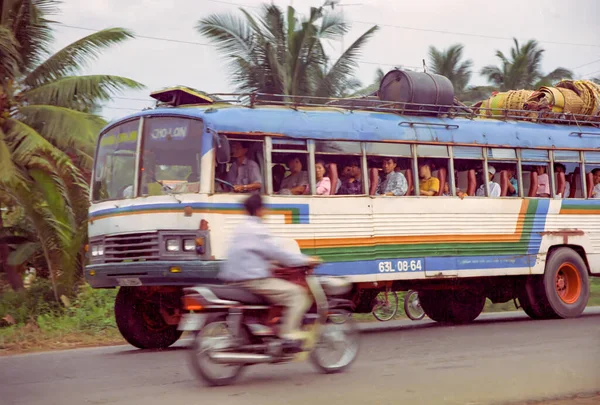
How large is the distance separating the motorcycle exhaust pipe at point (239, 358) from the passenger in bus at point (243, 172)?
340cm

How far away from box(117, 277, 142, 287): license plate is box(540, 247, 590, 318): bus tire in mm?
6477

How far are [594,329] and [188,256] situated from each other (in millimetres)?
5409

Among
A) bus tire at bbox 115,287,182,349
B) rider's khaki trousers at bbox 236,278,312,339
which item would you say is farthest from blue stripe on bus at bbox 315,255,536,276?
rider's khaki trousers at bbox 236,278,312,339

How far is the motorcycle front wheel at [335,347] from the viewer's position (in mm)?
8570

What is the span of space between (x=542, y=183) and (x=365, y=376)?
23.7ft

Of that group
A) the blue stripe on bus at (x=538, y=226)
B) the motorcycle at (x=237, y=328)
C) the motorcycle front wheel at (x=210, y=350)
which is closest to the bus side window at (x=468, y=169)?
the blue stripe on bus at (x=538, y=226)

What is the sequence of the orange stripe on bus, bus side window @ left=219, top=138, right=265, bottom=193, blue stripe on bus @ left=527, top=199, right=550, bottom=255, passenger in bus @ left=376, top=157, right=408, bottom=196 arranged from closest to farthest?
1. bus side window @ left=219, top=138, right=265, bottom=193
2. the orange stripe on bus
3. passenger in bus @ left=376, top=157, right=408, bottom=196
4. blue stripe on bus @ left=527, top=199, right=550, bottom=255

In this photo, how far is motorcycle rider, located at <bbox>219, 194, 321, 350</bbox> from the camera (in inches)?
317

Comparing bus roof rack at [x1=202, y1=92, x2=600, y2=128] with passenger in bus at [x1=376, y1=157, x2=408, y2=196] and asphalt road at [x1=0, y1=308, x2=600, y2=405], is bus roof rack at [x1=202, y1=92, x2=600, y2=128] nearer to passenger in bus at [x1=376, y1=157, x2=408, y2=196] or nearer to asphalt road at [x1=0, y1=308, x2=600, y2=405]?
passenger in bus at [x1=376, y1=157, x2=408, y2=196]

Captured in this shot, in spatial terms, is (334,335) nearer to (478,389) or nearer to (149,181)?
(478,389)

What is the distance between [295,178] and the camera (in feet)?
39.1

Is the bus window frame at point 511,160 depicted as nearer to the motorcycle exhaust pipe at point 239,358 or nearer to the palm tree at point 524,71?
the motorcycle exhaust pipe at point 239,358

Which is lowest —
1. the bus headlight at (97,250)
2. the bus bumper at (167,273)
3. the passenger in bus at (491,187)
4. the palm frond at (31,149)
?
the bus bumper at (167,273)

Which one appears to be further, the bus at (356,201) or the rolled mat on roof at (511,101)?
the rolled mat on roof at (511,101)
